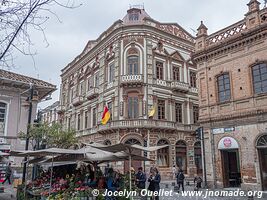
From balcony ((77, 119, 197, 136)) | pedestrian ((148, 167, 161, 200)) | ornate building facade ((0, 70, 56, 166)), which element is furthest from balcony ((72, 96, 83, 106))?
pedestrian ((148, 167, 161, 200))

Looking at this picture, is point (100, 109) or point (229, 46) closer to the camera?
point (229, 46)

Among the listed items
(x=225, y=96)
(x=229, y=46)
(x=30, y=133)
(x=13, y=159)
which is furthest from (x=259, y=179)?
(x=13, y=159)

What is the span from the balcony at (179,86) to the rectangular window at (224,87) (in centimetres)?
1116

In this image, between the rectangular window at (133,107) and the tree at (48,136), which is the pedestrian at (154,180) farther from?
the rectangular window at (133,107)

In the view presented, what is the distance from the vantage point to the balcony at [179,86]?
1179 inches

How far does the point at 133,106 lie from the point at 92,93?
6.99 m

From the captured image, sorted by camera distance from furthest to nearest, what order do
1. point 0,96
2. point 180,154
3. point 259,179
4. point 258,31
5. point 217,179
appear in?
point 180,154 < point 0,96 < point 217,179 < point 258,31 < point 259,179

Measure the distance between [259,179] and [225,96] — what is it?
218 inches

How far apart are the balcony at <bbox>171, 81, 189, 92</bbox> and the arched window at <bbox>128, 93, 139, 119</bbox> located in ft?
14.9

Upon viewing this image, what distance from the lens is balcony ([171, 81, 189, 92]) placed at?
29.9 m

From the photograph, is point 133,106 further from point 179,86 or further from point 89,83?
point 89,83

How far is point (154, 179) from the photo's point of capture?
13477 mm

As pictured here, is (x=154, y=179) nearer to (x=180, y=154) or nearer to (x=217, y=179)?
(x=217, y=179)

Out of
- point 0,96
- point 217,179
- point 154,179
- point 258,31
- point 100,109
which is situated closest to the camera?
point 154,179
